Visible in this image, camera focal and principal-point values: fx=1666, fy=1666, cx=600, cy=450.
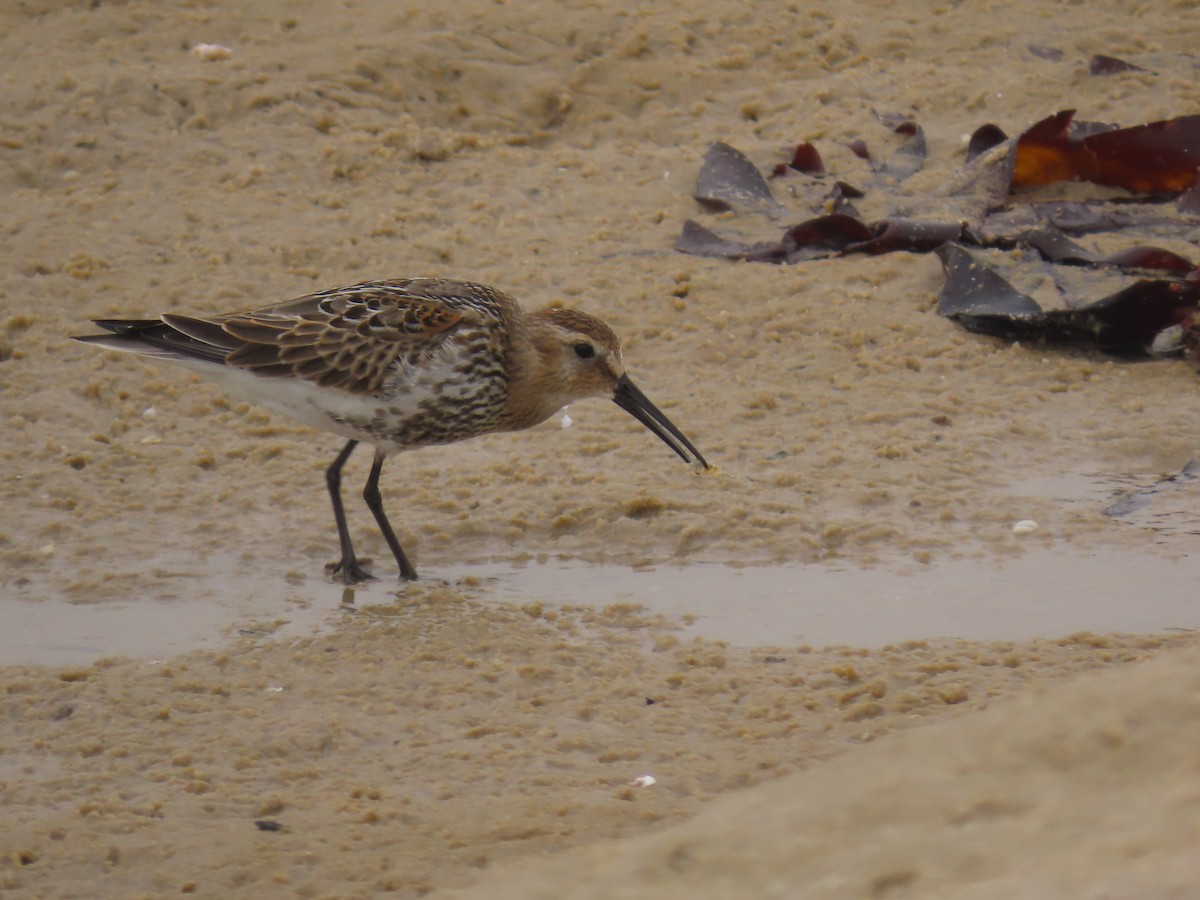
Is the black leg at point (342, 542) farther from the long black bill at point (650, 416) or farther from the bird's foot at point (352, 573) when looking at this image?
the long black bill at point (650, 416)

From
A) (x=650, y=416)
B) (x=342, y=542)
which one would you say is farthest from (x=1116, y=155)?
(x=342, y=542)

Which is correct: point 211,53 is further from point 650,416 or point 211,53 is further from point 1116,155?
point 1116,155

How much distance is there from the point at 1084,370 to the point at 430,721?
3.73 metres

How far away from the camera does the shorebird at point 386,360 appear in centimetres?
599

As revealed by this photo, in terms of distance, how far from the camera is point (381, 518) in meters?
6.03

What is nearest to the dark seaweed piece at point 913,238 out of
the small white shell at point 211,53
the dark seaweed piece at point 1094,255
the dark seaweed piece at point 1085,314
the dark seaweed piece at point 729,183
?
the dark seaweed piece at point 1094,255

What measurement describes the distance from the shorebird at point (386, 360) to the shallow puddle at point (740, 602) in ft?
1.26

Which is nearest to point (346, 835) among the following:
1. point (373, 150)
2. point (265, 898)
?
point (265, 898)

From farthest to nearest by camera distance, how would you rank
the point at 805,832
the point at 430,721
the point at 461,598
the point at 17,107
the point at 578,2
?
1. the point at 578,2
2. the point at 17,107
3. the point at 461,598
4. the point at 430,721
5. the point at 805,832

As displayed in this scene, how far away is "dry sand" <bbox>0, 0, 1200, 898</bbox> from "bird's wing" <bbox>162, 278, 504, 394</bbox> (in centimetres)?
65

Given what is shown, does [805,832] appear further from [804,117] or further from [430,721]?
[804,117]

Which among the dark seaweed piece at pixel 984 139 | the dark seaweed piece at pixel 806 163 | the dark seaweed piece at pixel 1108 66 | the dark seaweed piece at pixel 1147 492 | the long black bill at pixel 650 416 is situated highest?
the dark seaweed piece at pixel 1108 66

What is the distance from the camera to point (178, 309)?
7.44 metres

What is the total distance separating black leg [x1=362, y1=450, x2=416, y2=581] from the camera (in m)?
5.95
